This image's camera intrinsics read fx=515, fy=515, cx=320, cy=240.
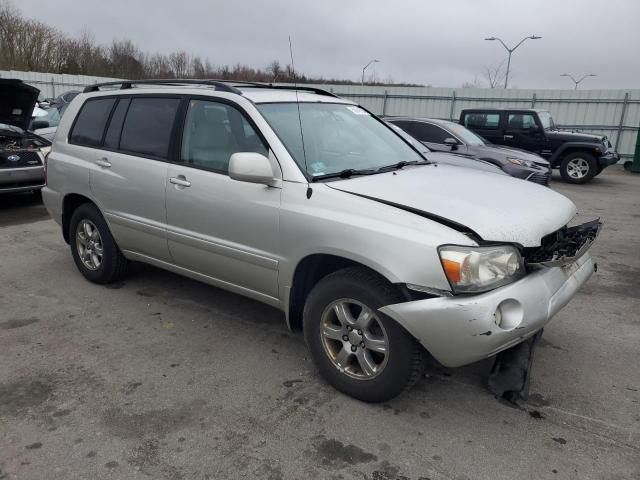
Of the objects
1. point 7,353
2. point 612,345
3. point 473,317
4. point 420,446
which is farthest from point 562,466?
point 7,353

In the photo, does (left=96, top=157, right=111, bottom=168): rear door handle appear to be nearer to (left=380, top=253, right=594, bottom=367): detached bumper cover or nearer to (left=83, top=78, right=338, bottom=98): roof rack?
(left=83, top=78, right=338, bottom=98): roof rack

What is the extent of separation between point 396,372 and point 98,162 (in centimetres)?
314

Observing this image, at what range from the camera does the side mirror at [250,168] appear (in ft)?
10.1

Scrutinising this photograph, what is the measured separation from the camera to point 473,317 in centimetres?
251

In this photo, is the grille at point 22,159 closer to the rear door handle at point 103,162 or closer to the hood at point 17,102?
the hood at point 17,102

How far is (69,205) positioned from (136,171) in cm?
129

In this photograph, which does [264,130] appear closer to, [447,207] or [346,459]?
[447,207]

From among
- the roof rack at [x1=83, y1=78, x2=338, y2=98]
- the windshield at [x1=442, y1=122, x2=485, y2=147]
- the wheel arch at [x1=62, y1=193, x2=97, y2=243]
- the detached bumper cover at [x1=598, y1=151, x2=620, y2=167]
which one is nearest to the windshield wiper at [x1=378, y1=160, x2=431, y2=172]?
the roof rack at [x1=83, y1=78, x2=338, y2=98]

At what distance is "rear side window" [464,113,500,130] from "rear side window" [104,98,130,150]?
11.0 metres

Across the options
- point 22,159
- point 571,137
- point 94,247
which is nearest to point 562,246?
point 94,247

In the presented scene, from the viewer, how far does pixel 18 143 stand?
8195mm

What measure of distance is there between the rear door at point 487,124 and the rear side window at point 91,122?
1076 centimetres

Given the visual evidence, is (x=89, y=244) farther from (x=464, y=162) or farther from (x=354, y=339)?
(x=464, y=162)

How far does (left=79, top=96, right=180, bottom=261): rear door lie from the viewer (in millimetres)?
3955
